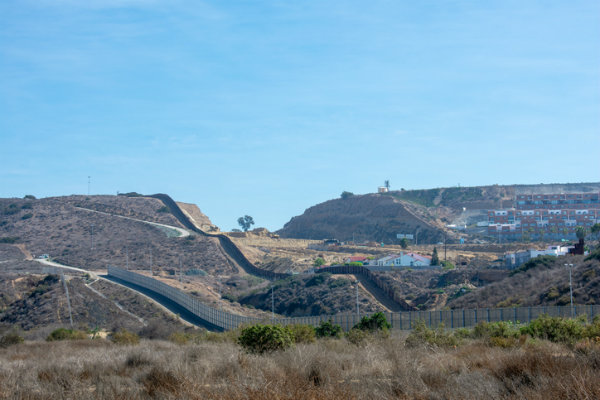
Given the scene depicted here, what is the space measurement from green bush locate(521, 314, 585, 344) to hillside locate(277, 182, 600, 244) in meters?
107

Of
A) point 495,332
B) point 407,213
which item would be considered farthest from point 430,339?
point 407,213

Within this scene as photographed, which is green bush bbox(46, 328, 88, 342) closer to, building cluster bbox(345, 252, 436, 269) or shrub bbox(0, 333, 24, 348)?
shrub bbox(0, 333, 24, 348)

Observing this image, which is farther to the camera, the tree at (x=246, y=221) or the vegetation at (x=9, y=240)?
the tree at (x=246, y=221)

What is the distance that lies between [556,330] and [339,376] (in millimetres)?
11740

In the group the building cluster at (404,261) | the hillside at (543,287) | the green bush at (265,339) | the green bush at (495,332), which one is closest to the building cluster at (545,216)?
the building cluster at (404,261)

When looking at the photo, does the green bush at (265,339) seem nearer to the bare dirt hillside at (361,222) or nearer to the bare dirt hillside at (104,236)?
the bare dirt hillside at (104,236)

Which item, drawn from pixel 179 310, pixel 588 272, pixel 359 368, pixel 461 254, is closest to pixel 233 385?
pixel 359 368

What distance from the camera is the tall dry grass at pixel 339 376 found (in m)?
12.2

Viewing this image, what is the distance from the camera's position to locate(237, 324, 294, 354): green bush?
2436 centimetres

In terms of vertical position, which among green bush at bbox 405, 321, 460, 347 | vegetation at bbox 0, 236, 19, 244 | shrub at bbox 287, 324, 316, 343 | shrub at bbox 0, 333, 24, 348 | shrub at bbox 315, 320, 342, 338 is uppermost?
vegetation at bbox 0, 236, 19, 244

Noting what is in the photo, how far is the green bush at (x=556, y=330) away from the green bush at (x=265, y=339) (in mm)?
9165

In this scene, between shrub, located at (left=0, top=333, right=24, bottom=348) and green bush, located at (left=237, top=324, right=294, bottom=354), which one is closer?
green bush, located at (left=237, top=324, right=294, bottom=354)

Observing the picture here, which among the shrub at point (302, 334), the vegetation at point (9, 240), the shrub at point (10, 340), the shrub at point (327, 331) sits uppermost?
the vegetation at point (9, 240)

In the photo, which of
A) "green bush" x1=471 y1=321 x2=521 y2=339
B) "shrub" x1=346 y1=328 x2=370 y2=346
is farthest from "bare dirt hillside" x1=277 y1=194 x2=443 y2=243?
"shrub" x1=346 y1=328 x2=370 y2=346
